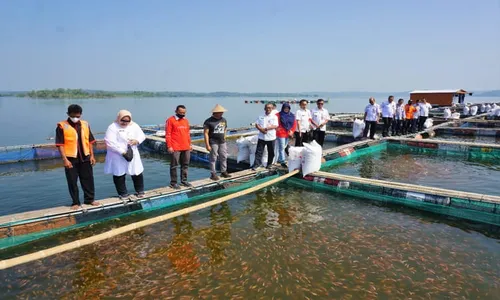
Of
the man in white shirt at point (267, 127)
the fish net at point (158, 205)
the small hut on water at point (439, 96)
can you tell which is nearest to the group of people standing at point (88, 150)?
the fish net at point (158, 205)

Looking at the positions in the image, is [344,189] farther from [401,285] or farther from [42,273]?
[42,273]

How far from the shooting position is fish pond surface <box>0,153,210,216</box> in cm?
728

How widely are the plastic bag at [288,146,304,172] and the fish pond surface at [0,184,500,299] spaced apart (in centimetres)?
201

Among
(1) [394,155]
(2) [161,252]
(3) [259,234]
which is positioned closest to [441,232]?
(3) [259,234]

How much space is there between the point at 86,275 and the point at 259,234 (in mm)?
2505

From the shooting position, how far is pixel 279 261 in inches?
166

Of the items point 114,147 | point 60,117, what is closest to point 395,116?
point 114,147

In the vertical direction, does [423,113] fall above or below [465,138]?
above

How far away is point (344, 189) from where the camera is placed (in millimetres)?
7062

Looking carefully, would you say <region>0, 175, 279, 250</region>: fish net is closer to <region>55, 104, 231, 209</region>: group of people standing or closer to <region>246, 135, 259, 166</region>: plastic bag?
<region>55, 104, 231, 209</region>: group of people standing

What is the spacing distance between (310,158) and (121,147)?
4243mm

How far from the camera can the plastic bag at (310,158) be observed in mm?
7449

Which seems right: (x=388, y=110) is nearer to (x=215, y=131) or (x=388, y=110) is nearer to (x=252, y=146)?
(x=252, y=146)

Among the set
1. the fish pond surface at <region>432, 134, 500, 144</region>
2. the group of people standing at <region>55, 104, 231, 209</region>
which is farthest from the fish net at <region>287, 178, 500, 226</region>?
the fish pond surface at <region>432, 134, 500, 144</region>
